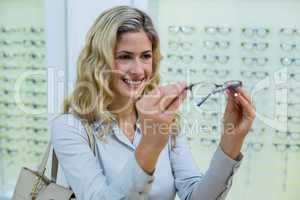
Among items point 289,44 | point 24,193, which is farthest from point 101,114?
point 289,44

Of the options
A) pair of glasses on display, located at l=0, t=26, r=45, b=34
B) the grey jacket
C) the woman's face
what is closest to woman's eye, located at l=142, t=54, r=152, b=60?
the woman's face

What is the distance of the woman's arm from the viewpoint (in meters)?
0.90

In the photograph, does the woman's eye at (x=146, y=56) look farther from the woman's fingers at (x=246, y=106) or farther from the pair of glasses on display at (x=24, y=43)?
the pair of glasses on display at (x=24, y=43)

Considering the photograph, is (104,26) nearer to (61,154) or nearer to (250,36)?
Result: (61,154)

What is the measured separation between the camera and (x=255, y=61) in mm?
1744

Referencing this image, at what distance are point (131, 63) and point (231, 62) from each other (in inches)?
27.5

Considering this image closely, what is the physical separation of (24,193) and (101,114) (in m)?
0.30

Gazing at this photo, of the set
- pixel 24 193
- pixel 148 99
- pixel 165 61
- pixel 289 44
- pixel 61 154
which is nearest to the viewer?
pixel 148 99

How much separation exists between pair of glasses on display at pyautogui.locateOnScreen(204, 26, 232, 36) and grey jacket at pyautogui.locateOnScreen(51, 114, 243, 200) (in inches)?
25.2

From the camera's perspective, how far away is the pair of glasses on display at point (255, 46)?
172 centimetres

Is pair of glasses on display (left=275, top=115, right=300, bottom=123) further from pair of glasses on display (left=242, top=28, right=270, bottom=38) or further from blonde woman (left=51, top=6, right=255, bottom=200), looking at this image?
blonde woman (left=51, top=6, right=255, bottom=200)

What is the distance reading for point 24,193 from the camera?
1.21 meters

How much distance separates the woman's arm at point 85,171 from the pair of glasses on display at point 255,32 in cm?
87

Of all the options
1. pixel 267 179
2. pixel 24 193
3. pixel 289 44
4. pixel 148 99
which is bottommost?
pixel 267 179
